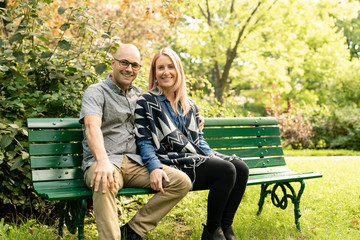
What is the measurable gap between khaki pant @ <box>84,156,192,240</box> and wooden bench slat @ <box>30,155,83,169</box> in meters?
0.32

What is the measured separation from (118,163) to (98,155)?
0.27 metres

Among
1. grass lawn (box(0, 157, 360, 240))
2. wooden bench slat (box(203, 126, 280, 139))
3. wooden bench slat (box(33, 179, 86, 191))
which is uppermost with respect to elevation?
wooden bench slat (box(203, 126, 280, 139))

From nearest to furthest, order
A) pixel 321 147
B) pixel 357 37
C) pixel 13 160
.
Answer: pixel 13 160, pixel 321 147, pixel 357 37

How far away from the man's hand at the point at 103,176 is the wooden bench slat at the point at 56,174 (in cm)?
53

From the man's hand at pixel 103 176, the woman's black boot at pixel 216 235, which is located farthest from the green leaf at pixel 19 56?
the woman's black boot at pixel 216 235

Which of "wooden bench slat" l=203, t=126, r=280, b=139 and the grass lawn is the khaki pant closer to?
the grass lawn

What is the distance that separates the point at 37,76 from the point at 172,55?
1.47m

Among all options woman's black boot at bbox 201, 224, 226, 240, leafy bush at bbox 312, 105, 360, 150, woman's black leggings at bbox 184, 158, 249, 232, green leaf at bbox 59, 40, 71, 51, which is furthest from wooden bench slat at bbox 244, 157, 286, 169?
leafy bush at bbox 312, 105, 360, 150

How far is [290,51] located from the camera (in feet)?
61.1

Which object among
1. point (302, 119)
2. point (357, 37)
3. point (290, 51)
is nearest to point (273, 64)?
point (290, 51)

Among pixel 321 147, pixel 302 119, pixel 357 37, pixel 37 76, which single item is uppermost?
pixel 357 37

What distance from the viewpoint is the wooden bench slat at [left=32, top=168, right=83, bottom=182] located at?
3.13 metres

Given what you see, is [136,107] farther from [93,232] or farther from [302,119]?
[302,119]

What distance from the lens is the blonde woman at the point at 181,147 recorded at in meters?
3.13
